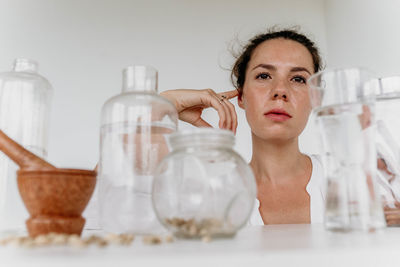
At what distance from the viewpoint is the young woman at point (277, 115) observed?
4.25ft

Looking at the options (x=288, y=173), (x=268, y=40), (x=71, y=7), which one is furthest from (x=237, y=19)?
(x=288, y=173)

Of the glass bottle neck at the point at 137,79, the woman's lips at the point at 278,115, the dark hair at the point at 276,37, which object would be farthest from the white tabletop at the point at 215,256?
the dark hair at the point at 276,37

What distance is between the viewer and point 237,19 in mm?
2227

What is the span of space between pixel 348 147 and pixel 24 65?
1.99 feet

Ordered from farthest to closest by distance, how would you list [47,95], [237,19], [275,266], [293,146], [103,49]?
[237,19] → [103,49] → [293,146] → [47,95] → [275,266]

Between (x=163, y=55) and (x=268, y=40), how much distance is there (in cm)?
75

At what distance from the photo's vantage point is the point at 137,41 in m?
2.11

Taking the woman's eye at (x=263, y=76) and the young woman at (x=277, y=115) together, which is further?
the woman's eye at (x=263, y=76)

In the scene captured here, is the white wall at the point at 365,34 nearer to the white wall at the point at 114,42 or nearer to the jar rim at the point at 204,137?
the white wall at the point at 114,42

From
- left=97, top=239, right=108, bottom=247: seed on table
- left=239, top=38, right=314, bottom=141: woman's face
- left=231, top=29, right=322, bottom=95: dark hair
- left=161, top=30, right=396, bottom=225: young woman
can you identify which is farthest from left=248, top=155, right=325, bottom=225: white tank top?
left=97, top=239, right=108, bottom=247: seed on table

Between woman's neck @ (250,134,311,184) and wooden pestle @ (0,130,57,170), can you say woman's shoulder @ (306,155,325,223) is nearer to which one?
woman's neck @ (250,134,311,184)

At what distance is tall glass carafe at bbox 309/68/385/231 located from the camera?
0.43m

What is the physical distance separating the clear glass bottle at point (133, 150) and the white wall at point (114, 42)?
5.01ft

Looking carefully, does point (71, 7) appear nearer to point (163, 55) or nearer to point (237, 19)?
point (163, 55)
